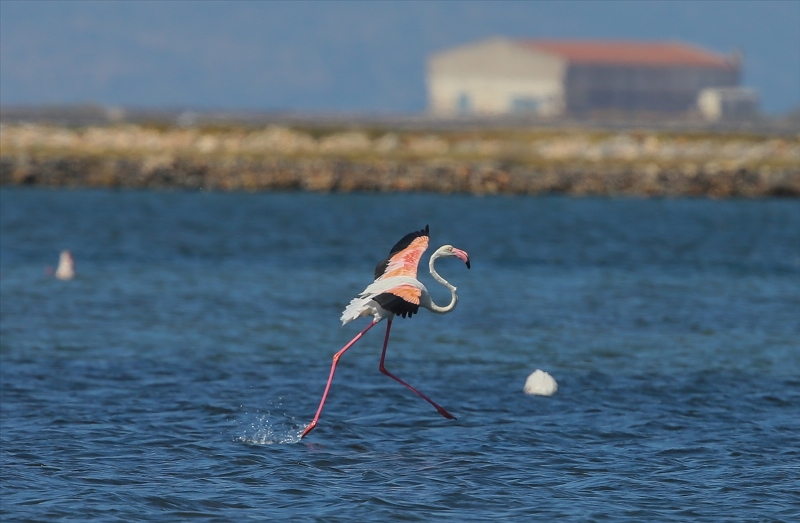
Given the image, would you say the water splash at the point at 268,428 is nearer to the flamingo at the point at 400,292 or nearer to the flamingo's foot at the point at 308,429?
the flamingo's foot at the point at 308,429

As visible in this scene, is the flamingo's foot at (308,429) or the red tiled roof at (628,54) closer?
the flamingo's foot at (308,429)

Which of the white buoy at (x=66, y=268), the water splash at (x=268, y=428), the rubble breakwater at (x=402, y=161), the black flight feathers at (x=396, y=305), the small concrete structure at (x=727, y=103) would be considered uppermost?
the small concrete structure at (x=727, y=103)

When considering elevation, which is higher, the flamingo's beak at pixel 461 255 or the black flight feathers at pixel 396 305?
the flamingo's beak at pixel 461 255

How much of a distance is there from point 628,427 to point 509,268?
1460 cm

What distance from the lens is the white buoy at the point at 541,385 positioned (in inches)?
540

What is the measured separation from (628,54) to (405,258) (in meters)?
117

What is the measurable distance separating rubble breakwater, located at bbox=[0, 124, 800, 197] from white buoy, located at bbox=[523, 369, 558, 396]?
32.8 meters

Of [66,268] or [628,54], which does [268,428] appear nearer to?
[66,268]

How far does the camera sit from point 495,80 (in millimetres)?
129500

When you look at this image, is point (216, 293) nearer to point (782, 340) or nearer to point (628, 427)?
point (782, 340)

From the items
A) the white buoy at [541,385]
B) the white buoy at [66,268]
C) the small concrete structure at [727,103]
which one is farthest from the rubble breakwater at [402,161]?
the small concrete structure at [727,103]

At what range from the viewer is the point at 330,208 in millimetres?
A: 41562

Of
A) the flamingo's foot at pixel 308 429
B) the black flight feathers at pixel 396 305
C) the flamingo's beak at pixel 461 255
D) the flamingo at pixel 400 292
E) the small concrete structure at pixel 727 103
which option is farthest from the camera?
the small concrete structure at pixel 727 103

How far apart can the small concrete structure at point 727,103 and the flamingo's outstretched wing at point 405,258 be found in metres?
105
